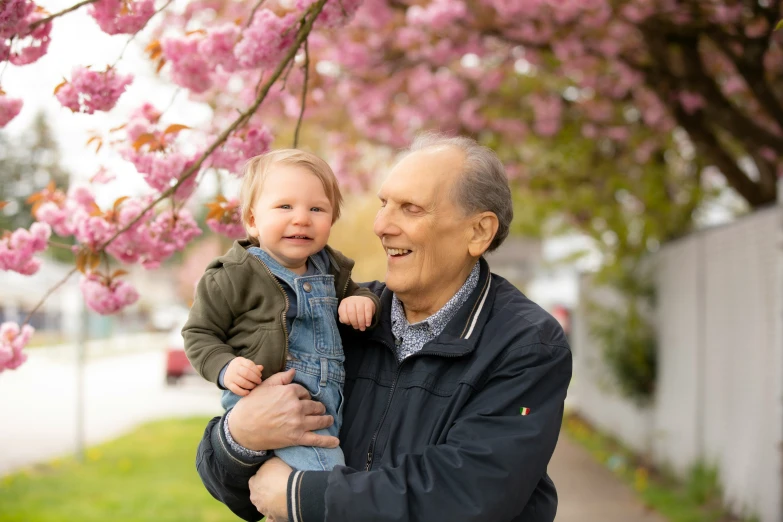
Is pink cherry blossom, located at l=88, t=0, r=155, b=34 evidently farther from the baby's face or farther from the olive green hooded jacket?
the olive green hooded jacket

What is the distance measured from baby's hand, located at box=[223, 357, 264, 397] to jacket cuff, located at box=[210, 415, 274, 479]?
5.6 inches

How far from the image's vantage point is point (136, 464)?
1042 cm

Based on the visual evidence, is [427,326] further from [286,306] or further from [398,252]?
[286,306]

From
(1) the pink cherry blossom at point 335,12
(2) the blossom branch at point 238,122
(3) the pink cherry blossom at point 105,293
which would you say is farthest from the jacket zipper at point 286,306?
(1) the pink cherry blossom at point 335,12

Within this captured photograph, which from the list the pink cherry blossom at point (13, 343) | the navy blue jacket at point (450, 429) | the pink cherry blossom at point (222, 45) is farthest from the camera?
the pink cherry blossom at point (222, 45)

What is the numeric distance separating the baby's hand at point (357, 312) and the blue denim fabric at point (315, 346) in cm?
5

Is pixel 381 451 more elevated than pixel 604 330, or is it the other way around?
pixel 381 451

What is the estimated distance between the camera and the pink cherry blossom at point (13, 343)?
3.55 meters

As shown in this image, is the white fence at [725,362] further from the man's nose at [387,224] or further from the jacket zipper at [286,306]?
the jacket zipper at [286,306]

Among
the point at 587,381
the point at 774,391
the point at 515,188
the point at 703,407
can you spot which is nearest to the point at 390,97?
the point at 515,188

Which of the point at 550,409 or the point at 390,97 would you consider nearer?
the point at 550,409

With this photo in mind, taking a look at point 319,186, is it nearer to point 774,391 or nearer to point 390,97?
point 774,391

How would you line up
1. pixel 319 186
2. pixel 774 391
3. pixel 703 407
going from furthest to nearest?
pixel 703 407
pixel 774 391
pixel 319 186

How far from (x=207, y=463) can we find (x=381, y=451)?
500 mm
